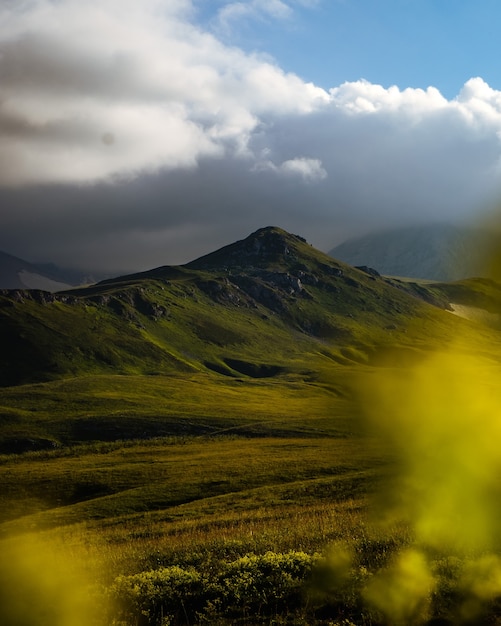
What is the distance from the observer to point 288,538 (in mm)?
29797

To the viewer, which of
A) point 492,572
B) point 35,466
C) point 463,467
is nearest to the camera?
point 492,572

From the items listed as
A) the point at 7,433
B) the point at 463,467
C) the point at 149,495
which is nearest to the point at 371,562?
the point at 463,467

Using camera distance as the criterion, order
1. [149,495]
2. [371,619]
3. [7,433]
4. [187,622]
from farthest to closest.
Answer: [7,433] → [149,495] → [187,622] → [371,619]

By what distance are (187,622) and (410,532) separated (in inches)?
532

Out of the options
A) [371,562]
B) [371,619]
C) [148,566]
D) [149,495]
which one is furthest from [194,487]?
[371,619]

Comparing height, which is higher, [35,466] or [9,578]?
[9,578]

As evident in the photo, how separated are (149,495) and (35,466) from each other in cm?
4547

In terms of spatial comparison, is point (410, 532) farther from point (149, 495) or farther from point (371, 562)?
point (149, 495)

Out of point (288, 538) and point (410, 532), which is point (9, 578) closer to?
point (288, 538)

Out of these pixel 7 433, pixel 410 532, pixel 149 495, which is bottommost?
pixel 7 433

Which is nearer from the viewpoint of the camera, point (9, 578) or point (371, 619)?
point (371, 619)

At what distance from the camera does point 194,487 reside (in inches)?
3113

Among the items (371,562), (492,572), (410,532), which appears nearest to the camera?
(492,572)

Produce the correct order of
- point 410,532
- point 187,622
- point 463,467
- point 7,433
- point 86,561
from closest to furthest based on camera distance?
point 187,622 → point 410,532 → point 86,561 → point 463,467 → point 7,433
